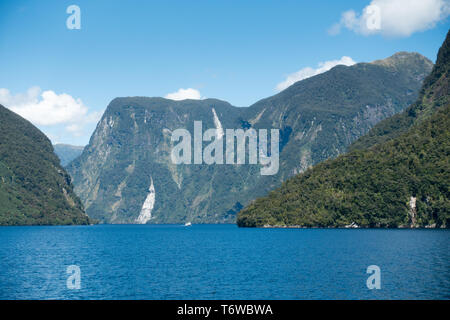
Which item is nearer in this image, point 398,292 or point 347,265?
point 398,292

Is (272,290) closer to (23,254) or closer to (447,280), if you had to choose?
(447,280)

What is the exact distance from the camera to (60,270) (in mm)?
93438


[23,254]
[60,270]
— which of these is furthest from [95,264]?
[23,254]

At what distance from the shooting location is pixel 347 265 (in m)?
94.8

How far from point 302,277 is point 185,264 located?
2945 cm

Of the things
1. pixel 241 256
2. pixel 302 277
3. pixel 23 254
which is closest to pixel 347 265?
pixel 302 277
